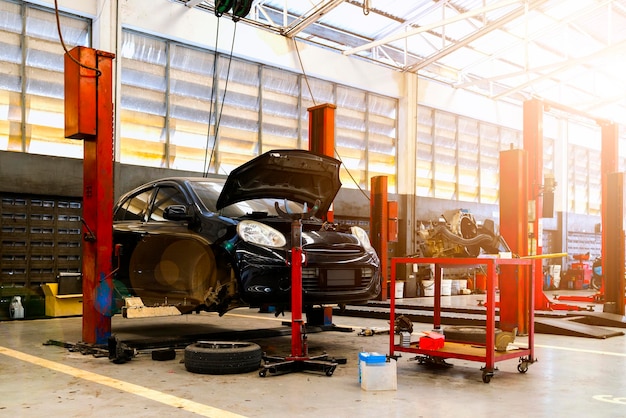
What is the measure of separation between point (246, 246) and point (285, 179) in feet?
2.18

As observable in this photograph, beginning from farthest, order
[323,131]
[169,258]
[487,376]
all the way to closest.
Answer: [323,131] → [169,258] → [487,376]

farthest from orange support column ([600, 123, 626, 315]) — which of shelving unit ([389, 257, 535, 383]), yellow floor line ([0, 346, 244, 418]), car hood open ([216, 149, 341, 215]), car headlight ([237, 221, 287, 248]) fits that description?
yellow floor line ([0, 346, 244, 418])

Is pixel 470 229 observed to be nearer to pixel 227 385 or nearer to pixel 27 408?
pixel 227 385

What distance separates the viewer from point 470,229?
19.3 feet

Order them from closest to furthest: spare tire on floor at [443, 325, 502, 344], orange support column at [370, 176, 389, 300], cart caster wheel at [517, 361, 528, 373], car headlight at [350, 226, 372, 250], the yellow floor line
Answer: the yellow floor line
cart caster wheel at [517, 361, 528, 373]
spare tire on floor at [443, 325, 502, 344]
car headlight at [350, 226, 372, 250]
orange support column at [370, 176, 389, 300]

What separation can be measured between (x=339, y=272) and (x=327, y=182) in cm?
78

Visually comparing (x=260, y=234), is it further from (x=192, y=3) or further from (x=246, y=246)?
(x=192, y=3)

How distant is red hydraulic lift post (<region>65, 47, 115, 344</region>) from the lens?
4574mm

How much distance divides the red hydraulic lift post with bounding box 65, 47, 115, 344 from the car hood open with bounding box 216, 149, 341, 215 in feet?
3.11

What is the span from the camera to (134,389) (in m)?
3.27

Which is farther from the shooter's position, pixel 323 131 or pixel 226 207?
pixel 323 131

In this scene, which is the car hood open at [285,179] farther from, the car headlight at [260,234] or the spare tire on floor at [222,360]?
the spare tire on floor at [222,360]

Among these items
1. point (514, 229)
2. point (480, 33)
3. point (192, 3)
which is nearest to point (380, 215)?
point (514, 229)

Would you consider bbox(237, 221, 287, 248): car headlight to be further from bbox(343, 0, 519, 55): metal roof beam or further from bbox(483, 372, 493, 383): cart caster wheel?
bbox(343, 0, 519, 55): metal roof beam
